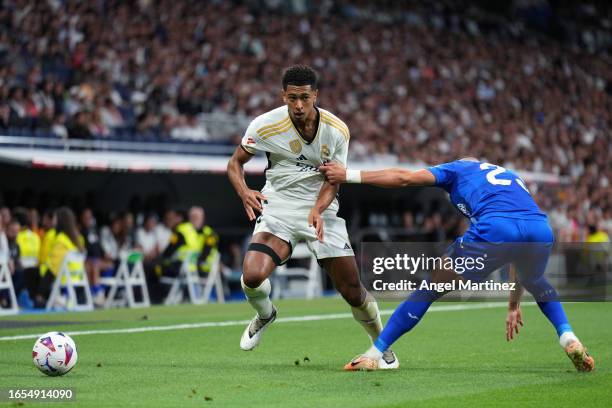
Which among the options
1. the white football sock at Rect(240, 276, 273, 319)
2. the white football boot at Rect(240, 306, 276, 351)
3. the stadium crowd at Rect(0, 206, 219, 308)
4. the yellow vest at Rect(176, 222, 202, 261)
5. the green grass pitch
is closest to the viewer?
the green grass pitch

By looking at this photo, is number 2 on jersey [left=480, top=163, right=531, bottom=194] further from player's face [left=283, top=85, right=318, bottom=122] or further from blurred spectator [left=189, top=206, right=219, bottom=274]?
blurred spectator [left=189, top=206, right=219, bottom=274]

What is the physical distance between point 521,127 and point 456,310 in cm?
1814

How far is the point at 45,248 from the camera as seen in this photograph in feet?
64.3

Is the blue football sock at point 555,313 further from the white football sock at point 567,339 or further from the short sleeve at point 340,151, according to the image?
the short sleeve at point 340,151

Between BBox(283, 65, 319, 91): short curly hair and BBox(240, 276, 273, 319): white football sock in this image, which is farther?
BBox(240, 276, 273, 319): white football sock

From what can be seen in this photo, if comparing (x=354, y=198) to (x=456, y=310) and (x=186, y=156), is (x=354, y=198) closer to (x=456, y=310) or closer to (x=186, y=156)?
(x=186, y=156)

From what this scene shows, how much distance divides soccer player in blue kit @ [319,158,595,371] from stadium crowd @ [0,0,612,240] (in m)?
12.9

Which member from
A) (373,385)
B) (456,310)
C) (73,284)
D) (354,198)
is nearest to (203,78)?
(354,198)

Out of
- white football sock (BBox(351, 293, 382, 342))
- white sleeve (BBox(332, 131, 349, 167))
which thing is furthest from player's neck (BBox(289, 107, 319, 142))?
white football sock (BBox(351, 293, 382, 342))

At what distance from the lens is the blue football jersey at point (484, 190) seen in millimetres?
8961

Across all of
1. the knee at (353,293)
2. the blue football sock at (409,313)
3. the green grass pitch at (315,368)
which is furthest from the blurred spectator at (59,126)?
the blue football sock at (409,313)

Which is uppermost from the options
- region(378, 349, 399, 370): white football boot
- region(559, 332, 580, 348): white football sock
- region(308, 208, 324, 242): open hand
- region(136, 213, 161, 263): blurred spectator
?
region(308, 208, 324, 242): open hand

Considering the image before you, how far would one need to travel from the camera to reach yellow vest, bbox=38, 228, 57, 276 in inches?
763

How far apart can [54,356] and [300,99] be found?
285cm
